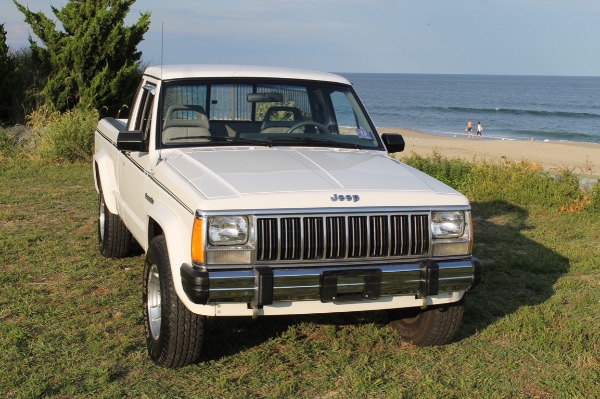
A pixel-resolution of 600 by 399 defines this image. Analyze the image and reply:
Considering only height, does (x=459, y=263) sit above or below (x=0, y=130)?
above

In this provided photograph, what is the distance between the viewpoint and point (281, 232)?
4.43 metres

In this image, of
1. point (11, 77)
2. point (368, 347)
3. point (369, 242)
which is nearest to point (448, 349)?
point (368, 347)

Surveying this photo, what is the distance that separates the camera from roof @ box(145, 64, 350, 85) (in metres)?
6.04

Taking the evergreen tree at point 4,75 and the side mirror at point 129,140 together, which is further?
the evergreen tree at point 4,75

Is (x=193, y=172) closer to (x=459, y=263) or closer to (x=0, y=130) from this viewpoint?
(x=459, y=263)

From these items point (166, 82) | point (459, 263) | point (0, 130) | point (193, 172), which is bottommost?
point (0, 130)

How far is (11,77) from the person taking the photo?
1852cm

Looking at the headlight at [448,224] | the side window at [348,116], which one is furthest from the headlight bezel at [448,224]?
the side window at [348,116]

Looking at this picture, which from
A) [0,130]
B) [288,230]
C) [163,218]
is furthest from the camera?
[0,130]

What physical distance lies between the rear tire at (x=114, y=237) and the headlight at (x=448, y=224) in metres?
3.52

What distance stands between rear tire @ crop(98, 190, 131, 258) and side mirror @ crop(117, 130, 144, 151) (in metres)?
1.79

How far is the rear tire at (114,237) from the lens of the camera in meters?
7.33

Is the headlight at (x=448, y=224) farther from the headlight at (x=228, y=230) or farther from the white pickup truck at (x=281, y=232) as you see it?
the headlight at (x=228, y=230)

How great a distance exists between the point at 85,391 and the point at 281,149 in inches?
85.0
